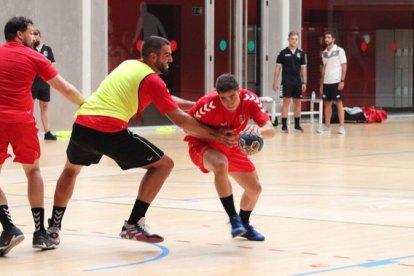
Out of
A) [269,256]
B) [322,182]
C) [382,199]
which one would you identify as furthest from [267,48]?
[269,256]

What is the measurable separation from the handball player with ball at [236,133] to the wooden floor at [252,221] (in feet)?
1.03

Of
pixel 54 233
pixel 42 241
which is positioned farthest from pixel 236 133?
pixel 42 241

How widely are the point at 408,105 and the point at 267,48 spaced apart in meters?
7.50

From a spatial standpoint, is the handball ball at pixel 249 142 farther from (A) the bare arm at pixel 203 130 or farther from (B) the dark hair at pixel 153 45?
(B) the dark hair at pixel 153 45

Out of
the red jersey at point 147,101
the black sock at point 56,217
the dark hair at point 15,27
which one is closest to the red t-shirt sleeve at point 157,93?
the red jersey at point 147,101

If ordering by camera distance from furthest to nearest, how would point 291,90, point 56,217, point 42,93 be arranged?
point 291,90
point 42,93
point 56,217

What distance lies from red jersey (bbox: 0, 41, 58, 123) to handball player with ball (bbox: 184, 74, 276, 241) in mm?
1385

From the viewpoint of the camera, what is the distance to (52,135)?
21453mm

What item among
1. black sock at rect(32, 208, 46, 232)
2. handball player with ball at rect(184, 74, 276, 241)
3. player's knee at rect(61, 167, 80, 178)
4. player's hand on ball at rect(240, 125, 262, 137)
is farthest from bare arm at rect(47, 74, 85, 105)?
player's hand on ball at rect(240, 125, 262, 137)

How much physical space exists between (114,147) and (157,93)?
58cm

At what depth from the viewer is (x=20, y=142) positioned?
344 inches

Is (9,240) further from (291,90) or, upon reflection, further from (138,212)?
(291,90)

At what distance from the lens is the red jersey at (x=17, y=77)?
870 cm

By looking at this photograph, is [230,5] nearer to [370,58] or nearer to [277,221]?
[370,58]
